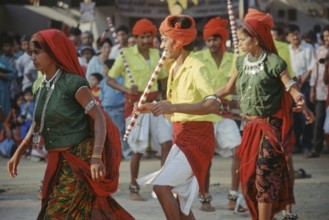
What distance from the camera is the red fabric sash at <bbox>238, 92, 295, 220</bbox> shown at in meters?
7.61

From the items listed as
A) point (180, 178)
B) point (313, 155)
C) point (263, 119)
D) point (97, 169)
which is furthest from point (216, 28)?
point (313, 155)

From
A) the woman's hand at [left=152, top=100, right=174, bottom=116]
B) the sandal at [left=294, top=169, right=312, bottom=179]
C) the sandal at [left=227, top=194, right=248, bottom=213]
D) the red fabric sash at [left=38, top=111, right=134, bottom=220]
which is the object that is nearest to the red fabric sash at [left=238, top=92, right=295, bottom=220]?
the woman's hand at [left=152, top=100, right=174, bottom=116]

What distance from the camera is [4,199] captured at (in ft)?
33.4

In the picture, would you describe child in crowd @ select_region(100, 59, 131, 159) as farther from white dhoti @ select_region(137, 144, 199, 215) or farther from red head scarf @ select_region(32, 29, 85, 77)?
red head scarf @ select_region(32, 29, 85, 77)

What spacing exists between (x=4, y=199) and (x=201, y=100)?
3.78 meters

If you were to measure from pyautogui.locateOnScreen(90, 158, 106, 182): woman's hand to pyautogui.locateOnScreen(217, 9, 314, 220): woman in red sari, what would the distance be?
1977 millimetres

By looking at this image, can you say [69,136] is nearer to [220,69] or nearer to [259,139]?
[259,139]

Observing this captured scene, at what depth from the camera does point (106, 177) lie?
621cm

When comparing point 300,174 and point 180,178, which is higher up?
point 180,178

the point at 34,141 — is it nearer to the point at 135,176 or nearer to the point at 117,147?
the point at 117,147

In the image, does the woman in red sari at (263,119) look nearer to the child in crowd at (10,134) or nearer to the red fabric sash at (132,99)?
the red fabric sash at (132,99)

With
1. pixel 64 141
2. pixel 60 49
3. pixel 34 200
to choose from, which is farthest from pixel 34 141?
pixel 34 200

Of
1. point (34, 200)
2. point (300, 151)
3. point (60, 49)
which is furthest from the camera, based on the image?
point (300, 151)

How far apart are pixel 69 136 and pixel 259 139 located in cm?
203
